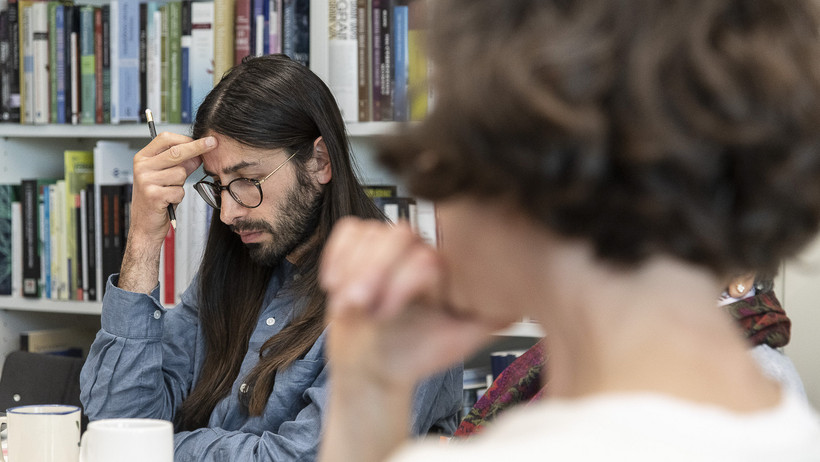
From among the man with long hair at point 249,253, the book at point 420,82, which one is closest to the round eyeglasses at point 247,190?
the man with long hair at point 249,253

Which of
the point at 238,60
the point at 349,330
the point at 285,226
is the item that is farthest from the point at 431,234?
the point at 349,330

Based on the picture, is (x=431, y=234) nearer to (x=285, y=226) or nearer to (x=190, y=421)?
(x=285, y=226)

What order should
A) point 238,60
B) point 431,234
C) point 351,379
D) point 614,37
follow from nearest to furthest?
point 614,37
point 351,379
point 431,234
point 238,60

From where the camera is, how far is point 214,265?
71.8 inches

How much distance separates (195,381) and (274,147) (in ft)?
1.59

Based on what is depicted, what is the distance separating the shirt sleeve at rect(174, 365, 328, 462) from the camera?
1.41 m

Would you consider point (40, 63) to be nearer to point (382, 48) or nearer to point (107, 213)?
point (107, 213)

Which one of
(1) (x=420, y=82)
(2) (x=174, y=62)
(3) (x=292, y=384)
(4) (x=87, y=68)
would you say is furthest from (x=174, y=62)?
(1) (x=420, y=82)

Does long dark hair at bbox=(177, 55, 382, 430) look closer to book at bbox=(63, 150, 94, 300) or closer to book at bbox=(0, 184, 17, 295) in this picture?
book at bbox=(63, 150, 94, 300)

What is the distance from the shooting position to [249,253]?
1.78m

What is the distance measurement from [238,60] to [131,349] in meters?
0.78

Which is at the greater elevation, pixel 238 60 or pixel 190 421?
pixel 238 60

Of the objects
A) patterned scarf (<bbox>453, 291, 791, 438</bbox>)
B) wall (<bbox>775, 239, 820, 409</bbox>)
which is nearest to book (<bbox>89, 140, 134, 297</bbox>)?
patterned scarf (<bbox>453, 291, 791, 438</bbox>)

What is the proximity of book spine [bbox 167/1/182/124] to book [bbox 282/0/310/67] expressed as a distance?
0.29 metres
